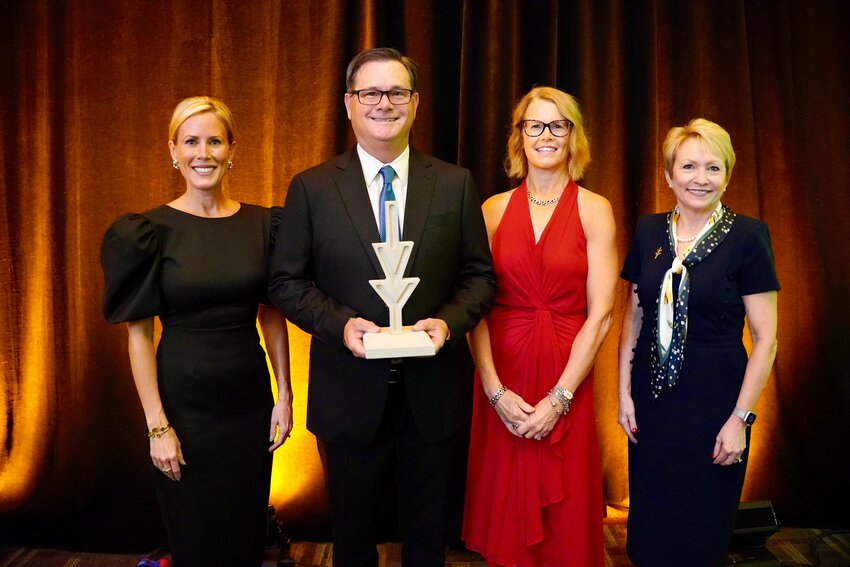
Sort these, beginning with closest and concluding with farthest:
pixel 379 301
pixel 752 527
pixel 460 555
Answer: pixel 379 301, pixel 752 527, pixel 460 555

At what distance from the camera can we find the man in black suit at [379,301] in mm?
1958

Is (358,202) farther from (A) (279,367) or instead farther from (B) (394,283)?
(A) (279,367)

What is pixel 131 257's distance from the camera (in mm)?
1979

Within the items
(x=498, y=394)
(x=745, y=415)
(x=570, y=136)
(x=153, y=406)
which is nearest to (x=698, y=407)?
(x=745, y=415)

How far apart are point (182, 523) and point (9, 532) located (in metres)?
1.52

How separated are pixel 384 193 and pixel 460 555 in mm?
1839

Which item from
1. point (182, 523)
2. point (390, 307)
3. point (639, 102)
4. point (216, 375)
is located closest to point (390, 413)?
point (390, 307)

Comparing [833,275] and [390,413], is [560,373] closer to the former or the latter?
[390,413]

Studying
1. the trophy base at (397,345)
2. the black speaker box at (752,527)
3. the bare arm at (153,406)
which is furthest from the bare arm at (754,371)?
the bare arm at (153,406)

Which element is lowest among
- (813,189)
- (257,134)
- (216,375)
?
(216,375)

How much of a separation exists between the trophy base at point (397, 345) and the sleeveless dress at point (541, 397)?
55cm

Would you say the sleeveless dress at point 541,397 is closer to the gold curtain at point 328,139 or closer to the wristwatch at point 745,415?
the wristwatch at point 745,415

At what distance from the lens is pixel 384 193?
2.02 metres

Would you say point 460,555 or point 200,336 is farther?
point 460,555
